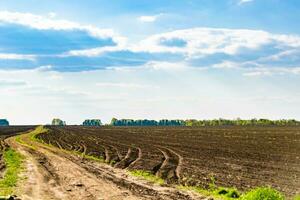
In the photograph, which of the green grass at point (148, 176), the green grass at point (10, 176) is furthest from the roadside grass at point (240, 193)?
the green grass at point (10, 176)

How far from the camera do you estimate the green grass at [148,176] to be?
22328 millimetres

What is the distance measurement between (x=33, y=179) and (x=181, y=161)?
12706 mm

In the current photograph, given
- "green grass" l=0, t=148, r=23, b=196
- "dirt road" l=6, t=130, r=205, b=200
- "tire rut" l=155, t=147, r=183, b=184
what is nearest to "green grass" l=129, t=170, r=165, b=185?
"tire rut" l=155, t=147, r=183, b=184

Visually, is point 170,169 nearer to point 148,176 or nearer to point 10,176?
point 148,176

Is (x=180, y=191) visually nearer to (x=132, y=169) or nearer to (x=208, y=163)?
(x=132, y=169)

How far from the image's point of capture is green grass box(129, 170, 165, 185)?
22.3 metres

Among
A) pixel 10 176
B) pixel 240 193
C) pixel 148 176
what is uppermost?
pixel 10 176

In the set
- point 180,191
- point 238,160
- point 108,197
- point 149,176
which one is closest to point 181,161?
point 238,160

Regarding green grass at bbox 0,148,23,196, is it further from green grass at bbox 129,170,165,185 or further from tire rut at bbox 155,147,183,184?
tire rut at bbox 155,147,183,184

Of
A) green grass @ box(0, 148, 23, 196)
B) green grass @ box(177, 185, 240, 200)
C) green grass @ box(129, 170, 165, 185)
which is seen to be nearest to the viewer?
green grass @ box(177, 185, 240, 200)

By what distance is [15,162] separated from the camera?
30.8m

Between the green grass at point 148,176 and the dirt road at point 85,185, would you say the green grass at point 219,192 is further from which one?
the green grass at point 148,176

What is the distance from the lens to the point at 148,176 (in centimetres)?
2425

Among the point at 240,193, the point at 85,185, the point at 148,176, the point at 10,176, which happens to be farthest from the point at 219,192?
the point at 10,176
